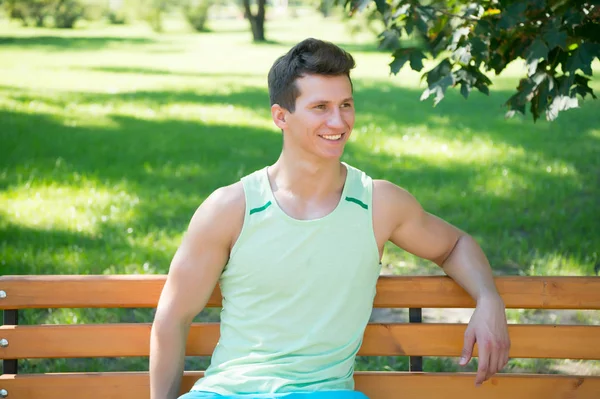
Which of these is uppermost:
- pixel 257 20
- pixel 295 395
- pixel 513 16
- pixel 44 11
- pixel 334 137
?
pixel 513 16

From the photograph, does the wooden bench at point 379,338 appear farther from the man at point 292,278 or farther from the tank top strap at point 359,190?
the tank top strap at point 359,190

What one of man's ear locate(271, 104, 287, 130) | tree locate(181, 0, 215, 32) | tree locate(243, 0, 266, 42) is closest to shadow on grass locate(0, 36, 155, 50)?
tree locate(243, 0, 266, 42)

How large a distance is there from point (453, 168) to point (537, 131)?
11.7 feet

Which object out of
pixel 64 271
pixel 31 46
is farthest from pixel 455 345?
pixel 31 46

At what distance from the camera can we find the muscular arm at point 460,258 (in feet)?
9.44

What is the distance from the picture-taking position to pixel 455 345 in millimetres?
3133

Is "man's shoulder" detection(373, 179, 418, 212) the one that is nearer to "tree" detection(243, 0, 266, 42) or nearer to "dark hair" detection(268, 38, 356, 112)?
"dark hair" detection(268, 38, 356, 112)

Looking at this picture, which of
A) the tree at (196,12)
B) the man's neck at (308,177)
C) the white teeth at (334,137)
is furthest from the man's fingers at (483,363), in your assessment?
the tree at (196,12)

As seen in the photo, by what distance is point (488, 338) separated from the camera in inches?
113

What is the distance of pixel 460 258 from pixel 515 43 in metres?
1.92

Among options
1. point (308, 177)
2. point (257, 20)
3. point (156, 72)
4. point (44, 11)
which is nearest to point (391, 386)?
point (308, 177)

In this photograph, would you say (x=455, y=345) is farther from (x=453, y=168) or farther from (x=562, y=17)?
(x=453, y=168)

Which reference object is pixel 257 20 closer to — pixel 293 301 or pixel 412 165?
pixel 412 165

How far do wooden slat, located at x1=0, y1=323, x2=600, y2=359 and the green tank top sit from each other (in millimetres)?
217
